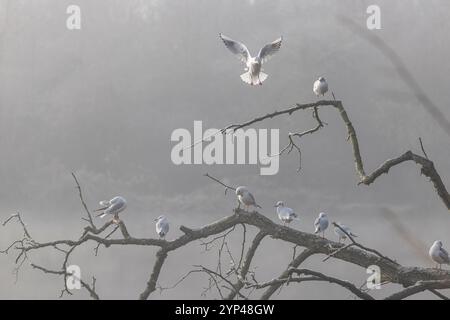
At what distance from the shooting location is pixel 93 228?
4.59 m

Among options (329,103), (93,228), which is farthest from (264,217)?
(93,228)

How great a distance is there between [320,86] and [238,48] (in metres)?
1.56

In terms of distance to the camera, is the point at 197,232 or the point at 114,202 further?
the point at 114,202

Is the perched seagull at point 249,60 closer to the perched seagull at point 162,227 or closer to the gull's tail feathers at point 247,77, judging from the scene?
the gull's tail feathers at point 247,77

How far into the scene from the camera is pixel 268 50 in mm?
5898

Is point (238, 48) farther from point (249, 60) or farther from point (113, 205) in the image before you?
point (113, 205)

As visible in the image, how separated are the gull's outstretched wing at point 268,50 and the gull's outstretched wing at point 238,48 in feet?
0.57

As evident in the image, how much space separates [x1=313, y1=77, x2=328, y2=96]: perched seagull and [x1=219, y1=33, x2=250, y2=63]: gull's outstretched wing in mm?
1456

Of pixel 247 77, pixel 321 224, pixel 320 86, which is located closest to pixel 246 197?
pixel 247 77

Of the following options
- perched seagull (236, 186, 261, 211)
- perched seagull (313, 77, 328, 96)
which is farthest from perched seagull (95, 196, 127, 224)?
perched seagull (313, 77, 328, 96)

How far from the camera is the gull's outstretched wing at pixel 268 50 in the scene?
5.85 meters
